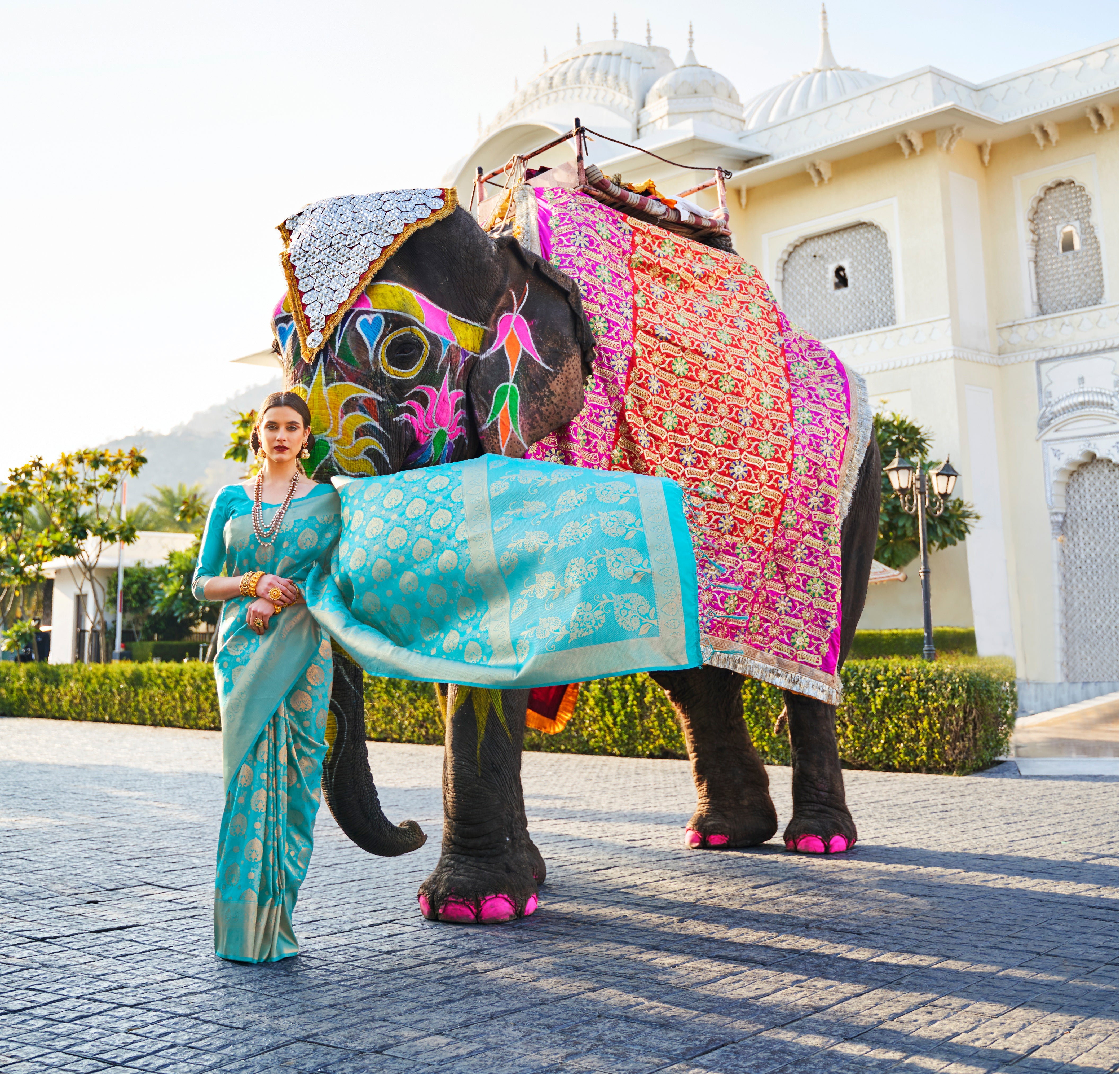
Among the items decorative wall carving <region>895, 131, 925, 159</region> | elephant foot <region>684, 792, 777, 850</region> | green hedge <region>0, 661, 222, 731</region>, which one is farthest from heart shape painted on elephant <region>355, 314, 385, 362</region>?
decorative wall carving <region>895, 131, 925, 159</region>

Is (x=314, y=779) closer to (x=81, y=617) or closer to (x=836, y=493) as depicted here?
(x=836, y=493)

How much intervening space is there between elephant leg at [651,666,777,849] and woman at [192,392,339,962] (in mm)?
2247

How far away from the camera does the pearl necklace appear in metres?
3.17

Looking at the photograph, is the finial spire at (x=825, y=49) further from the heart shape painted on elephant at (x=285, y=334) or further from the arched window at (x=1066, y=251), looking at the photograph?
the heart shape painted on elephant at (x=285, y=334)

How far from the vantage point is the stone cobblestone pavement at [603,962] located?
95.6 inches

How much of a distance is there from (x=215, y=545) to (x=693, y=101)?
19.4 metres

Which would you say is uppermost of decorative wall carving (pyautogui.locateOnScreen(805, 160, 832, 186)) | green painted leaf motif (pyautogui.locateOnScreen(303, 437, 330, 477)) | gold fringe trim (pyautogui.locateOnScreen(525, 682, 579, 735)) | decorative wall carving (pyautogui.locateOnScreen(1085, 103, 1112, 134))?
decorative wall carving (pyautogui.locateOnScreen(805, 160, 832, 186))

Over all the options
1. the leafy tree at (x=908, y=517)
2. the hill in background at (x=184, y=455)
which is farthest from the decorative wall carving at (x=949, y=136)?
the hill in background at (x=184, y=455)

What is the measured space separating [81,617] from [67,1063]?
29.9 metres

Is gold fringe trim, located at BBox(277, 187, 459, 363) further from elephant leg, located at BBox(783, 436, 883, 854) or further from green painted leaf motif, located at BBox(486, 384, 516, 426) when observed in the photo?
elephant leg, located at BBox(783, 436, 883, 854)

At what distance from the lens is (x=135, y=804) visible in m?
6.95

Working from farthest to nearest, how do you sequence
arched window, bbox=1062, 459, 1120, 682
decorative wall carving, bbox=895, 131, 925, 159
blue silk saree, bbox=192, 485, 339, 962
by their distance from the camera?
decorative wall carving, bbox=895, 131, 925, 159
arched window, bbox=1062, 459, 1120, 682
blue silk saree, bbox=192, 485, 339, 962

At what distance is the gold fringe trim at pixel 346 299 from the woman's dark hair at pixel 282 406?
0.61 feet

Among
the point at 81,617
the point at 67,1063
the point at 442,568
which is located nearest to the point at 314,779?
the point at 442,568
